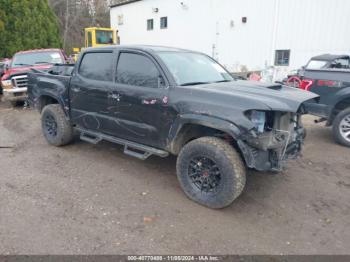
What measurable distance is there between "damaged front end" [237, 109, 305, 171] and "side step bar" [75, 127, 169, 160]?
119 centimetres

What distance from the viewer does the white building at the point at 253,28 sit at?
549 inches

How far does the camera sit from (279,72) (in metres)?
15.9

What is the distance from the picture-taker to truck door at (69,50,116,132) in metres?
4.62

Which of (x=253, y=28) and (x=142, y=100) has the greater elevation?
(x=253, y=28)

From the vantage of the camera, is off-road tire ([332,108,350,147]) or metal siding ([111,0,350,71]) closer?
off-road tire ([332,108,350,147])

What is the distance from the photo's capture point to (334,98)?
5871 mm

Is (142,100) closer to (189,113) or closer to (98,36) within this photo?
(189,113)

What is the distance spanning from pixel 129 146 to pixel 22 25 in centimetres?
1786

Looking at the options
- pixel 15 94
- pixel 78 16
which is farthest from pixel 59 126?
pixel 78 16

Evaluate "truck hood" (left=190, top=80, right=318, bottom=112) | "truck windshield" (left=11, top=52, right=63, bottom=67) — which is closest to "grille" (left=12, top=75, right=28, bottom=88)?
"truck windshield" (left=11, top=52, right=63, bottom=67)

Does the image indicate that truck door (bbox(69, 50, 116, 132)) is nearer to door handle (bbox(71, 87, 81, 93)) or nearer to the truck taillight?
door handle (bbox(71, 87, 81, 93))

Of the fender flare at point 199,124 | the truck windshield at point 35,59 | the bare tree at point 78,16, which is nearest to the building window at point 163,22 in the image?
the bare tree at point 78,16

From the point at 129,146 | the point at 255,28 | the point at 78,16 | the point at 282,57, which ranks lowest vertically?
the point at 129,146

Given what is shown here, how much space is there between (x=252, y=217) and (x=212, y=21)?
1751cm
